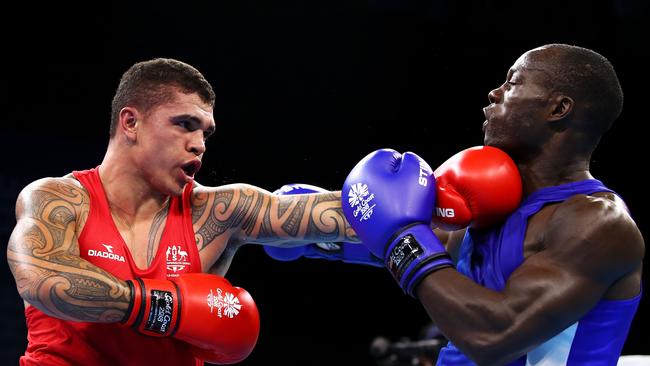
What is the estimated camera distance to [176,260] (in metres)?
2.53

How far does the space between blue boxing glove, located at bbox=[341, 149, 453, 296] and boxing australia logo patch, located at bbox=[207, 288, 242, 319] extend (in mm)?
493

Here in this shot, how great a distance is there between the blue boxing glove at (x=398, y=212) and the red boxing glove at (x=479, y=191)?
6cm

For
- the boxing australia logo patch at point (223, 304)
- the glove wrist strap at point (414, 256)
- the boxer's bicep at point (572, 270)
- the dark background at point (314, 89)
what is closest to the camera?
the boxer's bicep at point (572, 270)

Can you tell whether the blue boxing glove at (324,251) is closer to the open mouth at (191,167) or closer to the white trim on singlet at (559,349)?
the open mouth at (191,167)

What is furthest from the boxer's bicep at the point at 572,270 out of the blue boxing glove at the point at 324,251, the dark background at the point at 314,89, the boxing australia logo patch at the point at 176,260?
the dark background at the point at 314,89

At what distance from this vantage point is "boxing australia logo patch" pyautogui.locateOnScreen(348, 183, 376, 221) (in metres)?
2.22

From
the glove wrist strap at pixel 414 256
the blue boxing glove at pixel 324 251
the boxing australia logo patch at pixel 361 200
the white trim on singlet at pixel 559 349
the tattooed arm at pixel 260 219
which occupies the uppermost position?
the boxing australia logo patch at pixel 361 200

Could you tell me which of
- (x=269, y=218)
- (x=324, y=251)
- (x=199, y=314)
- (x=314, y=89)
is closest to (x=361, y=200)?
(x=269, y=218)

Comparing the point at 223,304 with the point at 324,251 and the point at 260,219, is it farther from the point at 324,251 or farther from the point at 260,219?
the point at 324,251

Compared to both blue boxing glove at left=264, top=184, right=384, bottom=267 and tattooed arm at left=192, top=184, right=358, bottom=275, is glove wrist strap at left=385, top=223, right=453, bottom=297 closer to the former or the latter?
tattooed arm at left=192, top=184, right=358, bottom=275

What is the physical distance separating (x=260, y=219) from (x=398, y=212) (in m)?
0.68

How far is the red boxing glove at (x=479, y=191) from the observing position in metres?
2.20

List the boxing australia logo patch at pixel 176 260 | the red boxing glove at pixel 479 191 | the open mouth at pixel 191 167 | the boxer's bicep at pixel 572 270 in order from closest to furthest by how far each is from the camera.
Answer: the boxer's bicep at pixel 572 270
the red boxing glove at pixel 479 191
the boxing australia logo patch at pixel 176 260
the open mouth at pixel 191 167

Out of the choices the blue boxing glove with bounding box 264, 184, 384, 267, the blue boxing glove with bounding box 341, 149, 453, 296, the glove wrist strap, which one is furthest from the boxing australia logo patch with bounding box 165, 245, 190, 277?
the glove wrist strap
